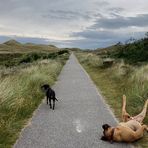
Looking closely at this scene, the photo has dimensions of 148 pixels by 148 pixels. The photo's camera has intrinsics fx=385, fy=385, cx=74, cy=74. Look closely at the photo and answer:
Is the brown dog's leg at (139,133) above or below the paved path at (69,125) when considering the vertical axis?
above

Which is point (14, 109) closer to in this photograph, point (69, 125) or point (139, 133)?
point (69, 125)

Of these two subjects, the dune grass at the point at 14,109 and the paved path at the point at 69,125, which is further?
the dune grass at the point at 14,109

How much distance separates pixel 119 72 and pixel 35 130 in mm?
13742

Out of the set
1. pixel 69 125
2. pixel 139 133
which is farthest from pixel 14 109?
pixel 139 133

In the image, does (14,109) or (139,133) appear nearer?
(139,133)

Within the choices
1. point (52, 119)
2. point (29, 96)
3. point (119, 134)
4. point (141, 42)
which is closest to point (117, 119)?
point (52, 119)

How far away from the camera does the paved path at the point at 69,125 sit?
307 inches

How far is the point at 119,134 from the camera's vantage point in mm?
7879

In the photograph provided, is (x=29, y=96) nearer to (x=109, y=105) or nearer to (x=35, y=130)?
(x=109, y=105)

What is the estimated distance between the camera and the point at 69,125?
9484 millimetres

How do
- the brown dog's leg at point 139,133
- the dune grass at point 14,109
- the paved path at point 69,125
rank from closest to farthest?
the paved path at point 69,125
the brown dog's leg at point 139,133
the dune grass at point 14,109

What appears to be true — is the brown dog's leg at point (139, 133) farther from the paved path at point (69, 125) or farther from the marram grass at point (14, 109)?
the marram grass at point (14, 109)

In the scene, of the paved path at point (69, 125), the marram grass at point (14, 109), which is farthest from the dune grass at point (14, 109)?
the paved path at point (69, 125)

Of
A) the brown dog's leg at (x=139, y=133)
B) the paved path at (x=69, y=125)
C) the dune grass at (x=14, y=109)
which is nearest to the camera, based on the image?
the paved path at (x=69, y=125)
